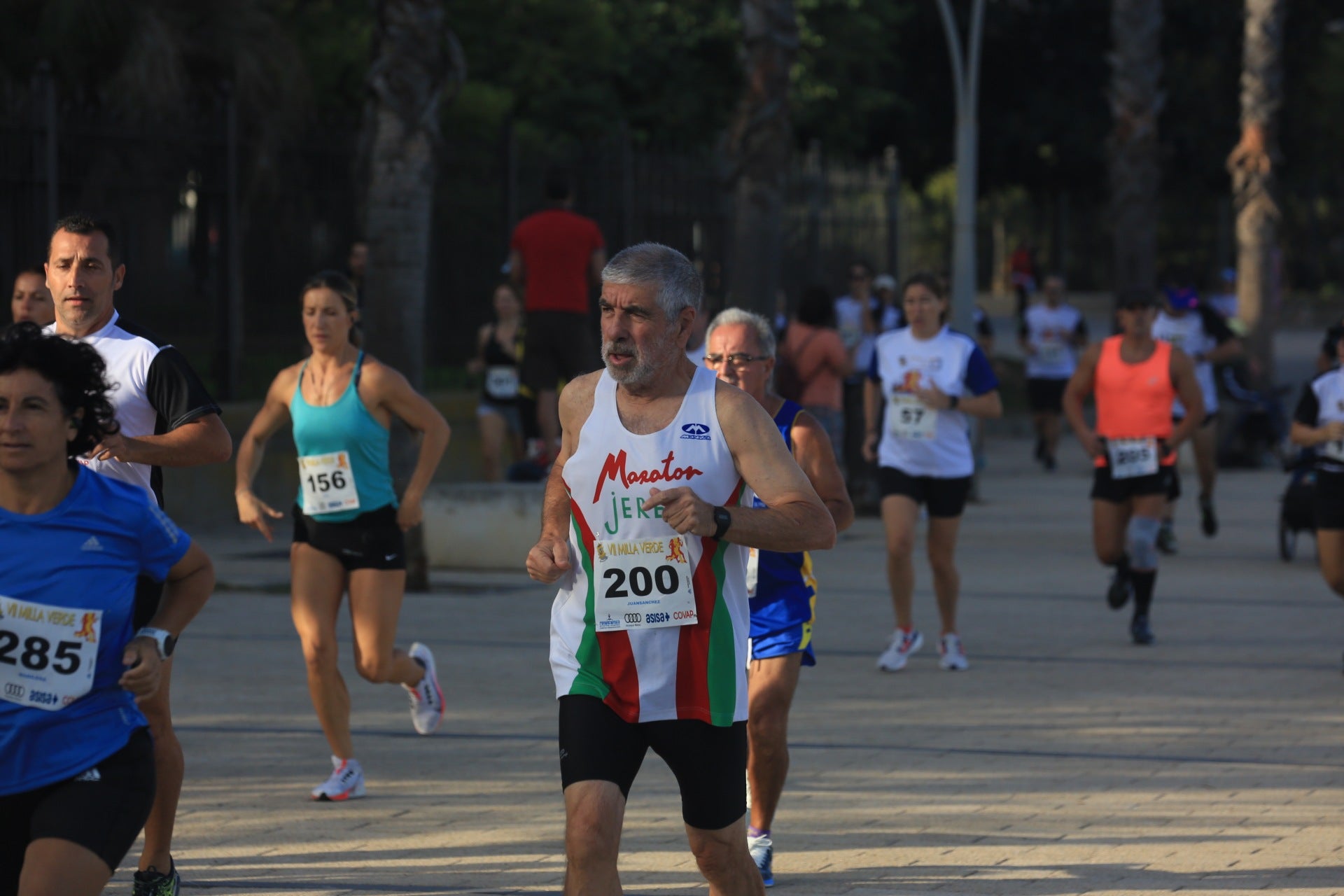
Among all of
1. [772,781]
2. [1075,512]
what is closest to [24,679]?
[772,781]

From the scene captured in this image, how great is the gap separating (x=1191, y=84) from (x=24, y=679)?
151 feet

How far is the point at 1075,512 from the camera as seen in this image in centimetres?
1772

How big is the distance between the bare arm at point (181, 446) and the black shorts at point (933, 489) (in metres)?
5.16

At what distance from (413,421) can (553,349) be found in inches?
307

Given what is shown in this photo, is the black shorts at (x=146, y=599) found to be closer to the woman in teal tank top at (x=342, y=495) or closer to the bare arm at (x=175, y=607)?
the bare arm at (x=175, y=607)

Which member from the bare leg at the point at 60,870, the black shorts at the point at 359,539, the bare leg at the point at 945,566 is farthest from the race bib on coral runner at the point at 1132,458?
the bare leg at the point at 60,870

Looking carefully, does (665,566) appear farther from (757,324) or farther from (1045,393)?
(1045,393)

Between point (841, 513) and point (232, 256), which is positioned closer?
point (841, 513)

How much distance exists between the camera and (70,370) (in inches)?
163

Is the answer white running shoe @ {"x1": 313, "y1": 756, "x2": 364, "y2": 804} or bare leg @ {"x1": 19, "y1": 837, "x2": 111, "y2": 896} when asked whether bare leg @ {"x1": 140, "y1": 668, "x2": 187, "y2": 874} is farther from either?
white running shoe @ {"x1": 313, "y1": 756, "x2": 364, "y2": 804}

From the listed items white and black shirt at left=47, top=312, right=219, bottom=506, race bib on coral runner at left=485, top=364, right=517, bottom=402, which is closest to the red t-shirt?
race bib on coral runner at left=485, top=364, right=517, bottom=402

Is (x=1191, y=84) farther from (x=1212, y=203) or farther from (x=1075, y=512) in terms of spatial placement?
(x=1075, y=512)

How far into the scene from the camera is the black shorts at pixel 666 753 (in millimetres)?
4445

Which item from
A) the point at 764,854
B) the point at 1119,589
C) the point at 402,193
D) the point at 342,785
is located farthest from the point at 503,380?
the point at 764,854
